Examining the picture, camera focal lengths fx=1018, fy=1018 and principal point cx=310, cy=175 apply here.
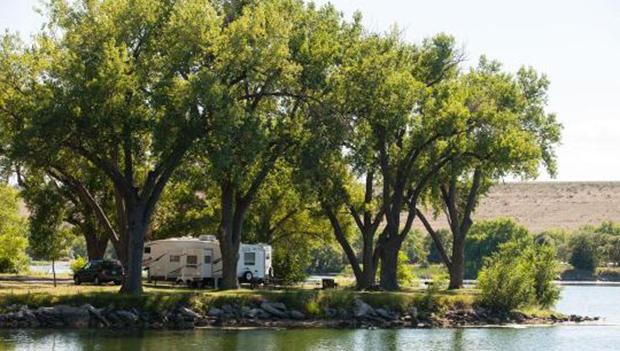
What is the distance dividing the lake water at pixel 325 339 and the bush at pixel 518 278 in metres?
3.82

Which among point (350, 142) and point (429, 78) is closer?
point (350, 142)

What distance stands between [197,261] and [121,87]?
52.6ft

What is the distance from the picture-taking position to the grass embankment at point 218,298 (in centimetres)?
4759

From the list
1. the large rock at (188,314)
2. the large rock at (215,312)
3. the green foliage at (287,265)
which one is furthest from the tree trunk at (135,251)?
the green foliage at (287,265)

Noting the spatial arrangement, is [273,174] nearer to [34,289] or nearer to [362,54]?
[362,54]

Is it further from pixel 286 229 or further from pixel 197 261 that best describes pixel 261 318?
pixel 286 229

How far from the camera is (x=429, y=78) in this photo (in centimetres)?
6388

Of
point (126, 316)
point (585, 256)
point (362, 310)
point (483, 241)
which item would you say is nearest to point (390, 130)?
point (362, 310)

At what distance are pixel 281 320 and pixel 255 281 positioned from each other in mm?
11220

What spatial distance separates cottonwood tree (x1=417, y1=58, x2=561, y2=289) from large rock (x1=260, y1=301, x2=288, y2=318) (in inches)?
598

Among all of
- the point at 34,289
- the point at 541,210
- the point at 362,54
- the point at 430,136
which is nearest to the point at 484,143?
the point at 430,136

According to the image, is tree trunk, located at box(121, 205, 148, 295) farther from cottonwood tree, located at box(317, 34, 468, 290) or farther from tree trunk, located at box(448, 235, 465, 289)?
tree trunk, located at box(448, 235, 465, 289)

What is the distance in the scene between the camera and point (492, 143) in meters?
58.9

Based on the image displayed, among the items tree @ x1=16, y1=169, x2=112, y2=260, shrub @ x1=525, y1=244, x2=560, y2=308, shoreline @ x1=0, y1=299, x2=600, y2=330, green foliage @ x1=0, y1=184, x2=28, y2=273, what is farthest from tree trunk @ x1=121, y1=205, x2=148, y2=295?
green foliage @ x1=0, y1=184, x2=28, y2=273
